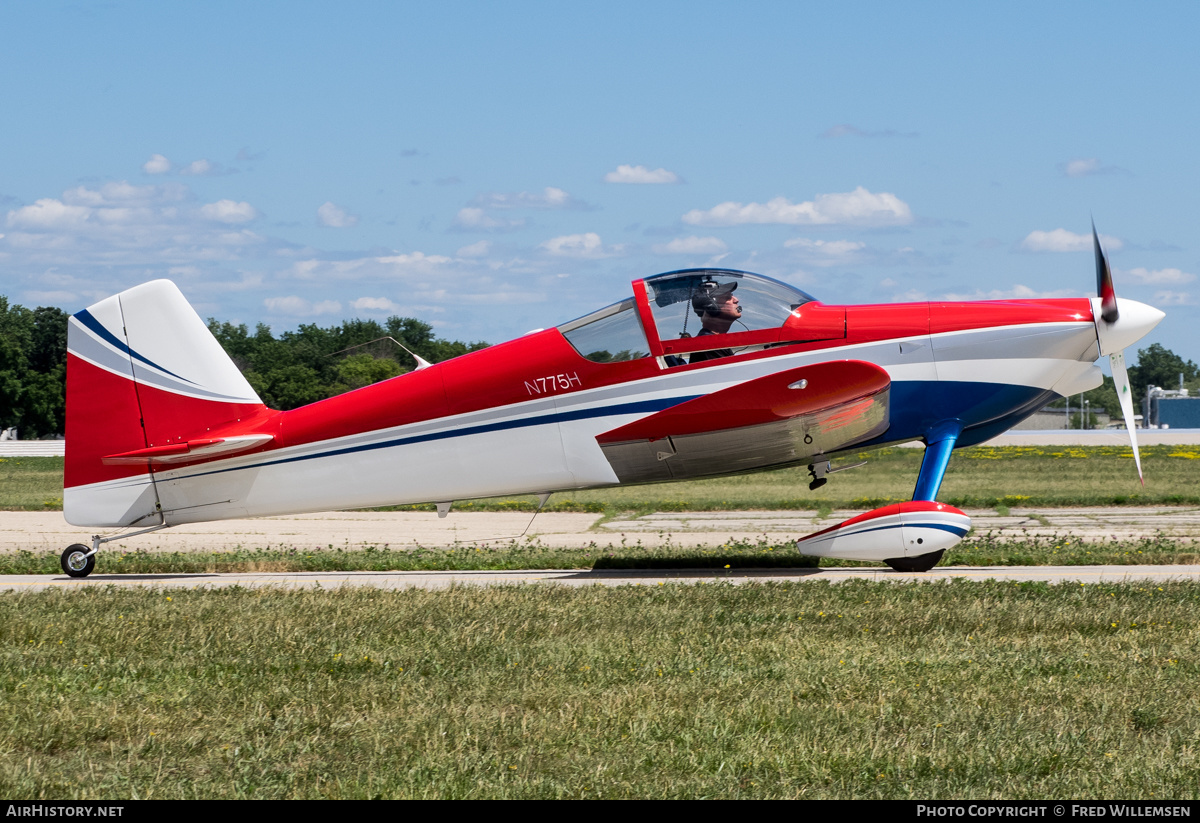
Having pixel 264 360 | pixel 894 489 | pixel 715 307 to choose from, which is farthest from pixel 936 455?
pixel 264 360

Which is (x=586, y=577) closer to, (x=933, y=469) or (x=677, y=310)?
(x=677, y=310)

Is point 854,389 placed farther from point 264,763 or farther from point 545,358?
point 264,763

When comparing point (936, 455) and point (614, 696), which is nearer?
point (614, 696)

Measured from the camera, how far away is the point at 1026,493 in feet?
82.8

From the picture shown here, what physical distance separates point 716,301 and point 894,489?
58.2 feet

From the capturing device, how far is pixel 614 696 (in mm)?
5957

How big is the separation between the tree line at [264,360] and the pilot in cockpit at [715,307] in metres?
64.7

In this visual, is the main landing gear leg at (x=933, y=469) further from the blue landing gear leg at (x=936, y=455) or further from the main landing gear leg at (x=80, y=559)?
the main landing gear leg at (x=80, y=559)

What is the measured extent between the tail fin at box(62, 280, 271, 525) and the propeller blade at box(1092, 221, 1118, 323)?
921 centimetres

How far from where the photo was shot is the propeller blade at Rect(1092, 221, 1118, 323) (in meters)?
11.0

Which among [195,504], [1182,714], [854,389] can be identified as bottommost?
[1182,714]

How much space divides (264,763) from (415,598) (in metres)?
4.49

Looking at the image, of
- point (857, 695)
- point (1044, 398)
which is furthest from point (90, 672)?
point (1044, 398)

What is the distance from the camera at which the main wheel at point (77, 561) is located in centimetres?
1212
